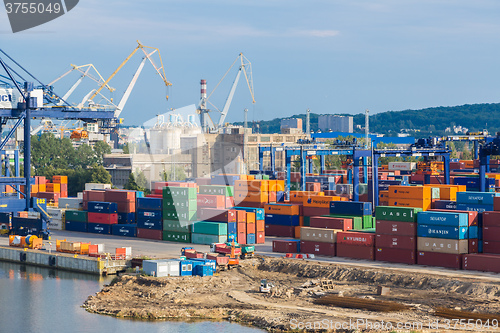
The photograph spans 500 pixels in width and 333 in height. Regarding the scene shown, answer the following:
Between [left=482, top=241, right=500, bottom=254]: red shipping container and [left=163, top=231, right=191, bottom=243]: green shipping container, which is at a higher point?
[left=482, top=241, right=500, bottom=254]: red shipping container

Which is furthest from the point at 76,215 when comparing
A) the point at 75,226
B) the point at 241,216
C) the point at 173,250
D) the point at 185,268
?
the point at 185,268

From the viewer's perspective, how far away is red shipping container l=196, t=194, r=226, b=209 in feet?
184

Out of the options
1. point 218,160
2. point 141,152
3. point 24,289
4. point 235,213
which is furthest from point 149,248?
point 218,160

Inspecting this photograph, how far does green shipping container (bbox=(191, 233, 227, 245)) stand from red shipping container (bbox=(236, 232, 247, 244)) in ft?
3.39

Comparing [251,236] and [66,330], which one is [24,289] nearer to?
[66,330]

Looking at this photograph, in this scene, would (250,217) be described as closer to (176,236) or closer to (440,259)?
(176,236)

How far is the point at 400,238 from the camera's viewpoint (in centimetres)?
4394

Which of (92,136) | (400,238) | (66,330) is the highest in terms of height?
(92,136)

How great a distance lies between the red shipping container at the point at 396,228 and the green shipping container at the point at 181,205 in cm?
1581

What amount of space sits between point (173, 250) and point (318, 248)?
33.4ft

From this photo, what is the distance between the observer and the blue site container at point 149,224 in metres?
57.5

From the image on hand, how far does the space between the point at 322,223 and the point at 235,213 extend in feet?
23.8

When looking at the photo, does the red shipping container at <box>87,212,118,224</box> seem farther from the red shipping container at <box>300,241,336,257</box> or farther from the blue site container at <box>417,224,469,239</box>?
the blue site container at <box>417,224,469,239</box>

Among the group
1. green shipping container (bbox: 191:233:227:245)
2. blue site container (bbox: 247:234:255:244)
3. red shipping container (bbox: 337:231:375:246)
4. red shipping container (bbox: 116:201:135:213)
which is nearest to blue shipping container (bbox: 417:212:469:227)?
red shipping container (bbox: 337:231:375:246)
